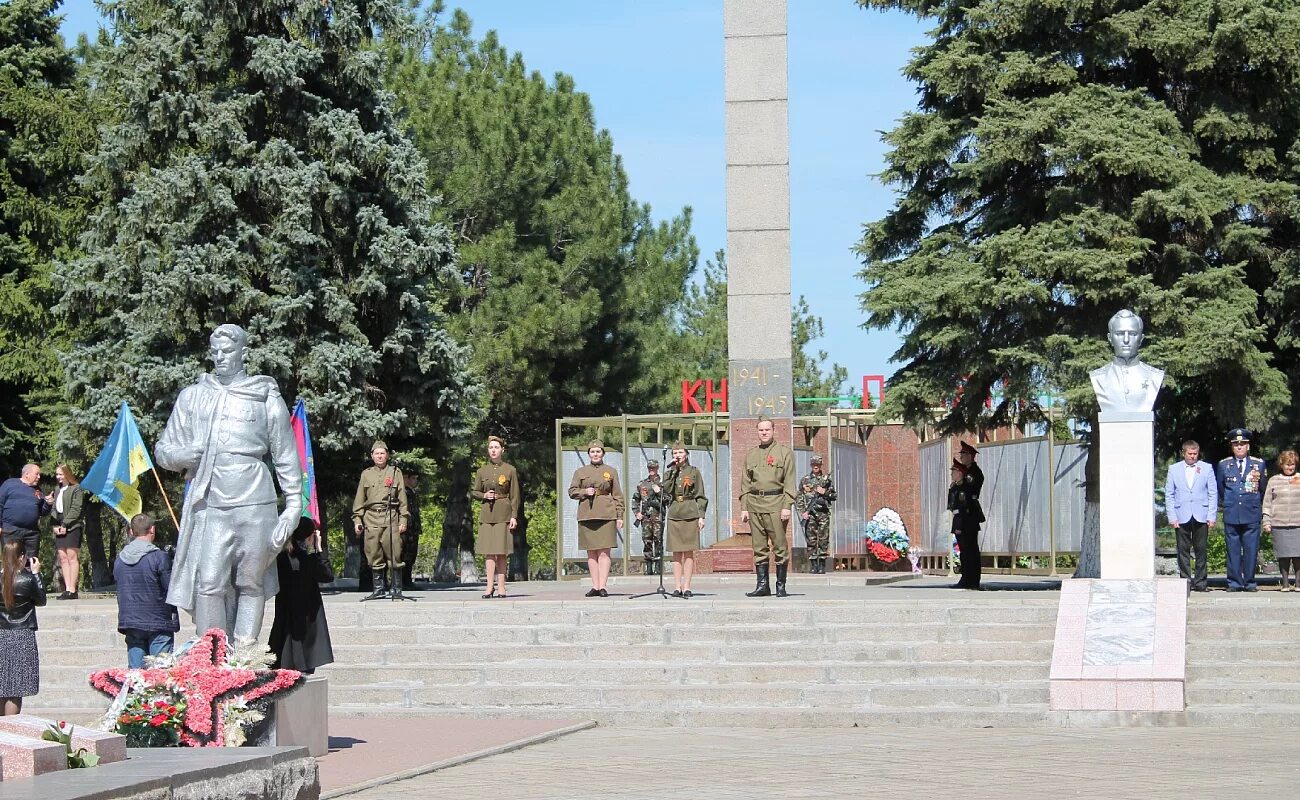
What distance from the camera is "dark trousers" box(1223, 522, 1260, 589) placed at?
18531 millimetres

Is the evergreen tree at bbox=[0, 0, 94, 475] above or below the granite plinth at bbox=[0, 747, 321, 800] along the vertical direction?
above

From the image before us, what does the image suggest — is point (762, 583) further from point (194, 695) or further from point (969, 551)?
point (194, 695)

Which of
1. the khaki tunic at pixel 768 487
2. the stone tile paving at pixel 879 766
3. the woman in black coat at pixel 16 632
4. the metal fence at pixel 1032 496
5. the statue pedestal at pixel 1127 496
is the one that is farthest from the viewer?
the metal fence at pixel 1032 496

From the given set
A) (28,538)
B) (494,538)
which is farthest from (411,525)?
(28,538)

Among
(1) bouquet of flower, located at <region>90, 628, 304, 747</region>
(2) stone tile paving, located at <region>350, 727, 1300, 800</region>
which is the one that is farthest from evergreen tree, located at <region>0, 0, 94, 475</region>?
(1) bouquet of flower, located at <region>90, 628, 304, 747</region>

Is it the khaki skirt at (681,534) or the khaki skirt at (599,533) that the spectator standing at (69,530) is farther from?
the khaki skirt at (681,534)

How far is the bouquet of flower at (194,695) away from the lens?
29.5 ft

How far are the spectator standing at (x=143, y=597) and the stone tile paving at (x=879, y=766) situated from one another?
9.59 ft

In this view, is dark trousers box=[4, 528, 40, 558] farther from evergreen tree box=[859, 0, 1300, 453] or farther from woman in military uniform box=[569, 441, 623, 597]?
evergreen tree box=[859, 0, 1300, 453]

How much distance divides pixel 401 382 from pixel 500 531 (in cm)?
655

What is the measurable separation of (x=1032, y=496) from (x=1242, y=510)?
713cm

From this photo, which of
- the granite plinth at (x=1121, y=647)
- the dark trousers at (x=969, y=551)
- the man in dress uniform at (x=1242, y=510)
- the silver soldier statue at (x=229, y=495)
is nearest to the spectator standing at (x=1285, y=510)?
the man in dress uniform at (x=1242, y=510)

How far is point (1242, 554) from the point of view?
18.7m

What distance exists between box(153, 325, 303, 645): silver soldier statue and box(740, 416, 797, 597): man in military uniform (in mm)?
6905
